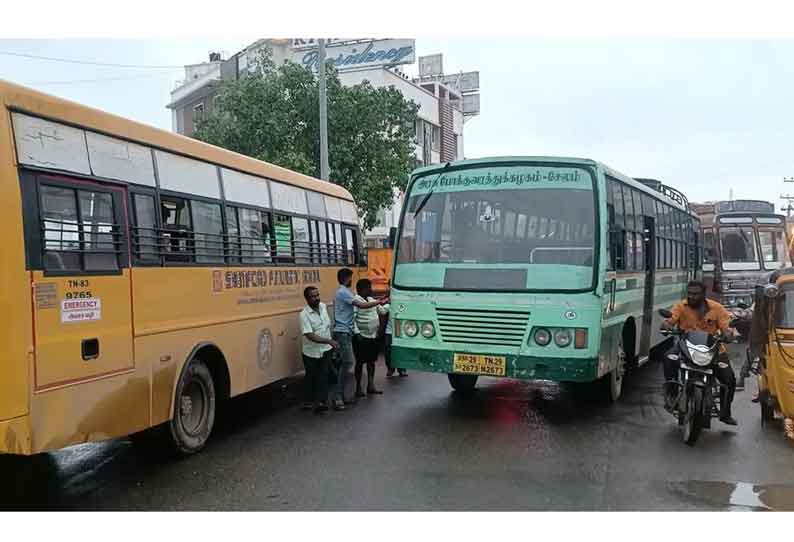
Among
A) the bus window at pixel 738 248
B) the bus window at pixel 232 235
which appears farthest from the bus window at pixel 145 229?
the bus window at pixel 738 248

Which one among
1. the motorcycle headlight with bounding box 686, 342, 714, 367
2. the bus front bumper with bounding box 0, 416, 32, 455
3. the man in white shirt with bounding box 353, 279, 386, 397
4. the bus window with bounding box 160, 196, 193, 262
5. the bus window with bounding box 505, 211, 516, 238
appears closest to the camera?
the bus front bumper with bounding box 0, 416, 32, 455

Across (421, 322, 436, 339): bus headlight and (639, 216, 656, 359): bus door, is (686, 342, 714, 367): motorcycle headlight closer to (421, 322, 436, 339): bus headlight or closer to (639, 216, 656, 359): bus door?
(421, 322, 436, 339): bus headlight

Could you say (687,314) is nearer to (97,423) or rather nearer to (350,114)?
(97,423)

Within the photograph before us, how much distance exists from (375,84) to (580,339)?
26424mm

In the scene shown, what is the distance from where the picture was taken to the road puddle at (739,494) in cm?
499

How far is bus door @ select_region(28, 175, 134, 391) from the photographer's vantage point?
4.50 m

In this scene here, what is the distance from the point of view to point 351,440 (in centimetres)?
677

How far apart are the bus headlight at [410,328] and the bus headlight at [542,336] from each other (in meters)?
1.28

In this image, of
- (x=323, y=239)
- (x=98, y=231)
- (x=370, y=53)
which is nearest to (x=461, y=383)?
(x=323, y=239)

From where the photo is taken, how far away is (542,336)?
7008 mm

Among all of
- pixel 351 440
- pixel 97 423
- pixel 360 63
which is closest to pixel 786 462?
pixel 351 440

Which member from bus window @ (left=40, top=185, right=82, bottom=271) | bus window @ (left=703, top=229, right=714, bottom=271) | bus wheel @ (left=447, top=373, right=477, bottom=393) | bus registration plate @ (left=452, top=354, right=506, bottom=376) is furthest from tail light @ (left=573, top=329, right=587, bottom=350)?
bus window @ (left=703, top=229, right=714, bottom=271)

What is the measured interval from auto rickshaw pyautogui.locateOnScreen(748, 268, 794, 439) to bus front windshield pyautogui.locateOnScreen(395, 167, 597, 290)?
168cm

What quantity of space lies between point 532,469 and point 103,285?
11.8 feet
